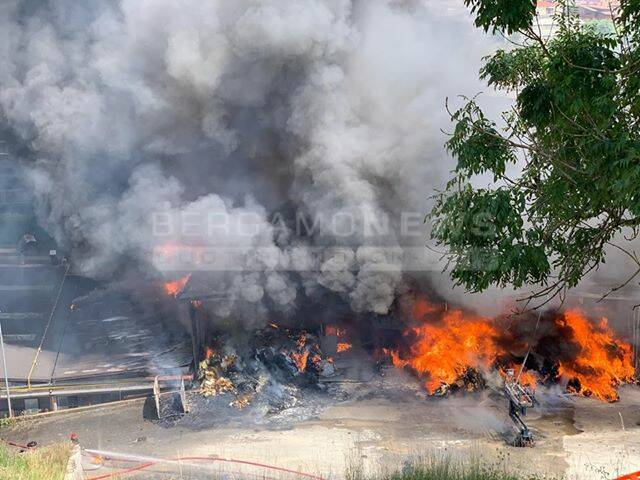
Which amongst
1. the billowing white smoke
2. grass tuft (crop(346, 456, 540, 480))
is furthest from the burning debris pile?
grass tuft (crop(346, 456, 540, 480))

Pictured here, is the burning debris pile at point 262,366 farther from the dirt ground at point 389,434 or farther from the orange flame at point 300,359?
the dirt ground at point 389,434

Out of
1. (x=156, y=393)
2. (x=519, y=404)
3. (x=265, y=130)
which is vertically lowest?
(x=519, y=404)

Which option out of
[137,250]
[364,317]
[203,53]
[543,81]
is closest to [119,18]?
[203,53]

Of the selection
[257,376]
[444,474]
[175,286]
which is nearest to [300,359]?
[257,376]

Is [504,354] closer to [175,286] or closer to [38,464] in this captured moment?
[175,286]

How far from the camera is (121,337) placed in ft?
50.9

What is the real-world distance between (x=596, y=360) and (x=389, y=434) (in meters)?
5.16

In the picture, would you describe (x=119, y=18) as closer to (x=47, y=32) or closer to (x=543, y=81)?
(x=47, y=32)

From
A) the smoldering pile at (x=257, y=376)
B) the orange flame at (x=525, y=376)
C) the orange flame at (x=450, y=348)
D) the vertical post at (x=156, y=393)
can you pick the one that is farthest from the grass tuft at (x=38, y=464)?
the orange flame at (x=525, y=376)

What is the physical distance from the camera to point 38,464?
27.0 feet

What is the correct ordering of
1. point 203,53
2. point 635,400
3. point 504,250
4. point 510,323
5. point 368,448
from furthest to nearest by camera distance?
point 203,53 < point 510,323 < point 635,400 < point 368,448 < point 504,250

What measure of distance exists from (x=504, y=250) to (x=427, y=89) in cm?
963

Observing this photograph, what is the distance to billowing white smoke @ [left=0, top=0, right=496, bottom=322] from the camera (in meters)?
14.5

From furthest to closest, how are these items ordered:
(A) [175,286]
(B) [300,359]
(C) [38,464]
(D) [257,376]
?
1. (A) [175,286]
2. (B) [300,359]
3. (D) [257,376]
4. (C) [38,464]
